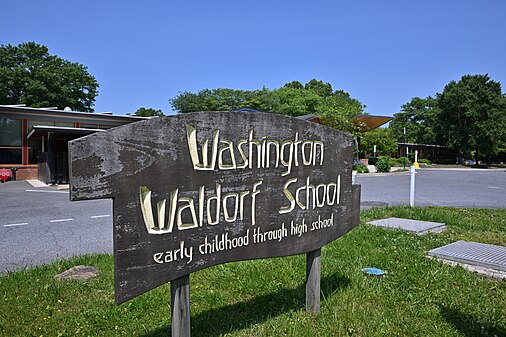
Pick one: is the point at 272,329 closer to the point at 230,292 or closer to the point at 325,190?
the point at 230,292

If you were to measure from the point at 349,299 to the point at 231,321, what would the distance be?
118 cm

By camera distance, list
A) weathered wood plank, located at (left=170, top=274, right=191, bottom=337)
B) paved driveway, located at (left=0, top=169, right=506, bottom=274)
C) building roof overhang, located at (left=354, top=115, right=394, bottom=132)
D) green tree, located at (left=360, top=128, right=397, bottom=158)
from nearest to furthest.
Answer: weathered wood plank, located at (left=170, top=274, right=191, bottom=337) → paved driveway, located at (left=0, top=169, right=506, bottom=274) → building roof overhang, located at (left=354, top=115, right=394, bottom=132) → green tree, located at (left=360, top=128, right=397, bottom=158)

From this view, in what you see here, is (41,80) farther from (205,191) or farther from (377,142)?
(205,191)

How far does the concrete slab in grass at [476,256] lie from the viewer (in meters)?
4.48

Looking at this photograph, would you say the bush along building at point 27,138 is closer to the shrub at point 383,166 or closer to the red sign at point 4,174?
the red sign at point 4,174

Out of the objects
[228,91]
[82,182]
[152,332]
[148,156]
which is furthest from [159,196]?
[228,91]

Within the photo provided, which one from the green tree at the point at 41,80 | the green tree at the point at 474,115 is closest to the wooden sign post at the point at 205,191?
the green tree at the point at 41,80

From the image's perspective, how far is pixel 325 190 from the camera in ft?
11.1

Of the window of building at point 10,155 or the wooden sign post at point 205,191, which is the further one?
the window of building at point 10,155

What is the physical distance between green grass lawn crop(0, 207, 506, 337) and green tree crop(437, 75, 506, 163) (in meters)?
52.8

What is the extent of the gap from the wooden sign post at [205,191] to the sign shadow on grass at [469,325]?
115 cm

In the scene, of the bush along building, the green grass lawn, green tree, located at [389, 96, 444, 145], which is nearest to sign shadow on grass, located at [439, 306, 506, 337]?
the green grass lawn

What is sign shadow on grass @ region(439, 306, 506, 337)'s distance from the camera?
3008 millimetres

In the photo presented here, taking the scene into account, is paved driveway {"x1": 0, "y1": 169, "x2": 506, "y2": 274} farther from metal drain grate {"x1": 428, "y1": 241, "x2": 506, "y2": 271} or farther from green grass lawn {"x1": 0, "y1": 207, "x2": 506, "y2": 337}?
metal drain grate {"x1": 428, "y1": 241, "x2": 506, "y2": 271}
